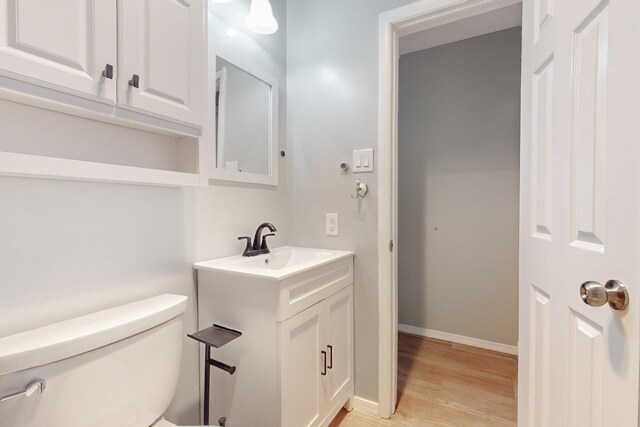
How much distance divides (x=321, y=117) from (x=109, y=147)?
1102mm

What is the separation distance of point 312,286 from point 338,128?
926 millimetres

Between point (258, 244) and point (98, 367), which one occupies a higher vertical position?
point (258, 244)

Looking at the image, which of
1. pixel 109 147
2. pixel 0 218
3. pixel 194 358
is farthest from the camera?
pixel 194 358

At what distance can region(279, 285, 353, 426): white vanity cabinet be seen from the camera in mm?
1130

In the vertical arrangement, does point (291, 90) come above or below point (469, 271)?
above

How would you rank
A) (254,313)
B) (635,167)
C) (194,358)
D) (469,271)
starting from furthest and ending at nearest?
(469,271) < (194,358) < (254,313) < (635,167)

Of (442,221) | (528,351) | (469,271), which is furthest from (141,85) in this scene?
(469,271)

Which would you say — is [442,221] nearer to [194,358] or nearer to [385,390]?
[385,390]

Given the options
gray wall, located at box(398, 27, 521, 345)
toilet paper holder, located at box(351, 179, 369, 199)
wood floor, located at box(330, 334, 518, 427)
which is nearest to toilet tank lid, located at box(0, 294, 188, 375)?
toilet paper holder, located at box(351, 179, 369, 199)

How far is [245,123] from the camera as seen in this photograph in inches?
63.6

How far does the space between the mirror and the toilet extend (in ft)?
2.53

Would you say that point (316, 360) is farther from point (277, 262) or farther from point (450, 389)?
point (450, 389)

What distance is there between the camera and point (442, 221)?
2.48m

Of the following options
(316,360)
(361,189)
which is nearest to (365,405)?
(316,360)
